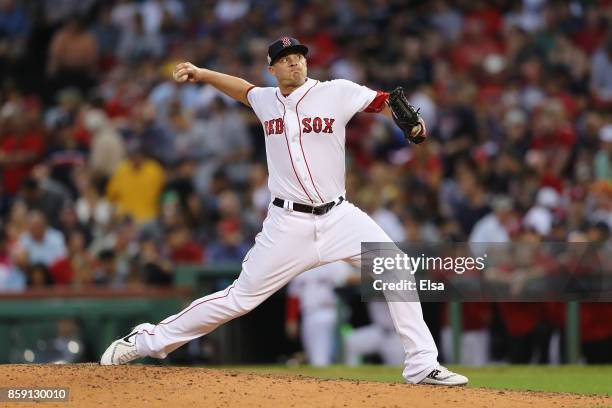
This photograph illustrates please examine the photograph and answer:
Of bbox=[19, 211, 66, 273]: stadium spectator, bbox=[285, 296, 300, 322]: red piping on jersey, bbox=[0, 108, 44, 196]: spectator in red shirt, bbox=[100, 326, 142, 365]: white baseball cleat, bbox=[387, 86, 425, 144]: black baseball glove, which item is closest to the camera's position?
bbox=[387, 86, 425, 144]: black baseball glove

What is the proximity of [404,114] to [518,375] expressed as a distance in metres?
3.73

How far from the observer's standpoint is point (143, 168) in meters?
14.6

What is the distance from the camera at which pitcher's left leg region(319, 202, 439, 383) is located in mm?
7547

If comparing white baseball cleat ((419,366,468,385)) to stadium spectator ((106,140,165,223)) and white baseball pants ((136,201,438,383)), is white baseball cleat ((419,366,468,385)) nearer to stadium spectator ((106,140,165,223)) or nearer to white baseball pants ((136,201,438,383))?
white baseball pants ((136,201,438,383))

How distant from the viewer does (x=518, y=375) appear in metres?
10.5

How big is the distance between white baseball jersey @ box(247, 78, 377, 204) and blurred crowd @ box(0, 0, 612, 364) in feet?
15.0

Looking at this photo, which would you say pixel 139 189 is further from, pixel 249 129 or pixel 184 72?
pixel 184 72

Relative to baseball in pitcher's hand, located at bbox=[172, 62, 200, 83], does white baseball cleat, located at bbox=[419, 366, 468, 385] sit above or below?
below

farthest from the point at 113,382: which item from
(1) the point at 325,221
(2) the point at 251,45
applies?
(2) the point at 251,45

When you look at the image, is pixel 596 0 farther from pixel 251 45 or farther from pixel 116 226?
pixel 116 226

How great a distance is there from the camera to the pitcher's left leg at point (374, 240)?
24.8ft

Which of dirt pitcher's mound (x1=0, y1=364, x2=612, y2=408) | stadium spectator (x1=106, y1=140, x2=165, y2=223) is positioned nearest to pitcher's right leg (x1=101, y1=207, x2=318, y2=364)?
dirt pitcher's mound (x1=0, y1=364, x2=612, y2=408)

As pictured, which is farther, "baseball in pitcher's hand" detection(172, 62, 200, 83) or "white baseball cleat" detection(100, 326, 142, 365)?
"white baseball cleat" detection(100, 326, 142, 365)

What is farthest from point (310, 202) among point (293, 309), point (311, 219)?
point (293, 309)
